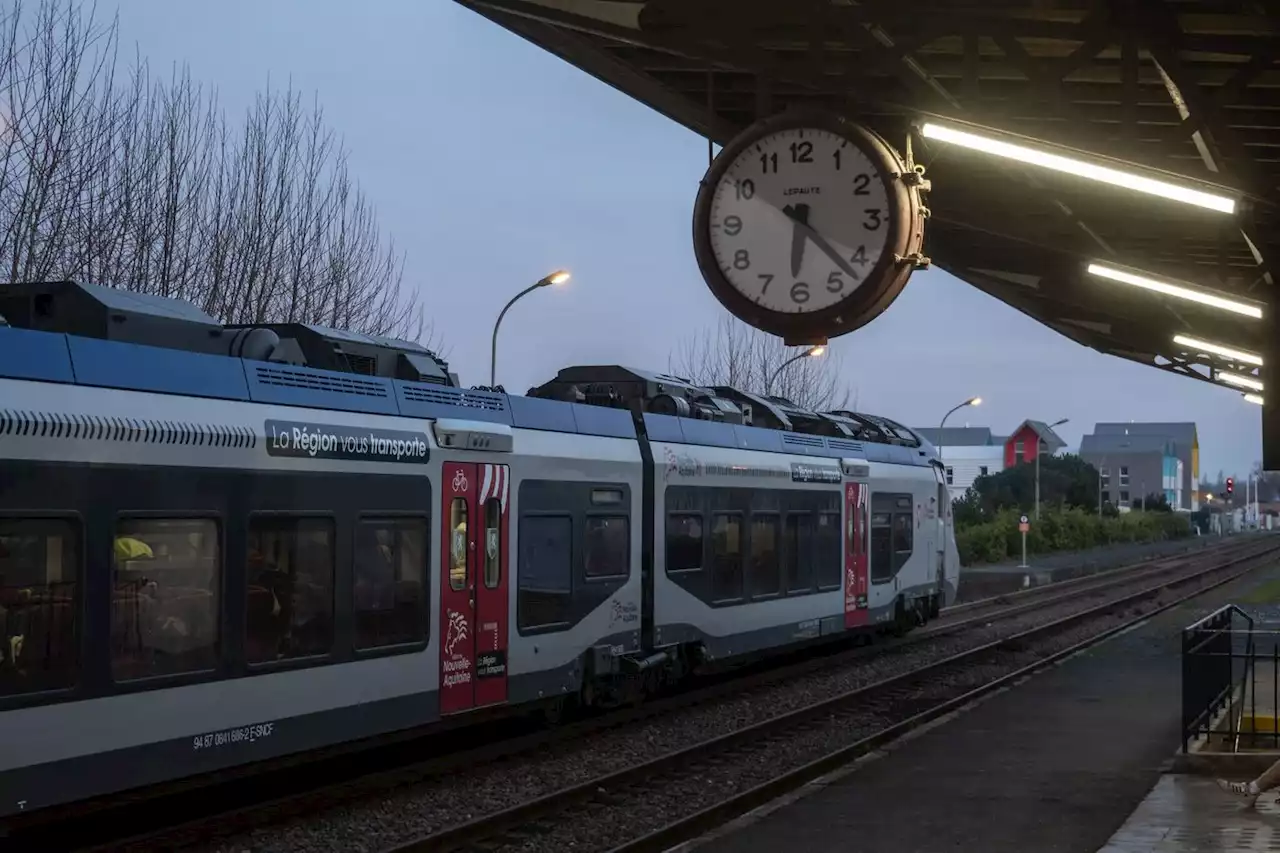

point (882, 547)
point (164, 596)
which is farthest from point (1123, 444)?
point (164, 596)

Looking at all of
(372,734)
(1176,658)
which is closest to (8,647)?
(372,734)

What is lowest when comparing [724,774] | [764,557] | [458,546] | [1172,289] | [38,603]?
[724,774]

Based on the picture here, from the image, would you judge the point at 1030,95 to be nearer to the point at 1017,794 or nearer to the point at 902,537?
the point at 1017,794

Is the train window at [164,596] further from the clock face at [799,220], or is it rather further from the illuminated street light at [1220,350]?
the illuminated street light at [1220,350]

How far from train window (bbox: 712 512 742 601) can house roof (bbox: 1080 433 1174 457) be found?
13405cm

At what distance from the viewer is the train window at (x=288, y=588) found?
32.6 feet

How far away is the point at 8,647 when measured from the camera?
8016mm

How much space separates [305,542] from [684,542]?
260 inches

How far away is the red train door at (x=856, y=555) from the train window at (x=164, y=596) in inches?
515

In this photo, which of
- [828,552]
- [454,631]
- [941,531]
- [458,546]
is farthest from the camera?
[941,531]

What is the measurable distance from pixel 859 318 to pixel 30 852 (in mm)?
6690

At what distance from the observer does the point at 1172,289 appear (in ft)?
48.7

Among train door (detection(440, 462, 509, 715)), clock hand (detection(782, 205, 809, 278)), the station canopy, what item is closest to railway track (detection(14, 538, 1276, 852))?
train door (detection(440, 462, 509, 715))

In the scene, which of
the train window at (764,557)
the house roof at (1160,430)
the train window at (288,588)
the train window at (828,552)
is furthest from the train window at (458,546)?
the house roof at (1160,430)
